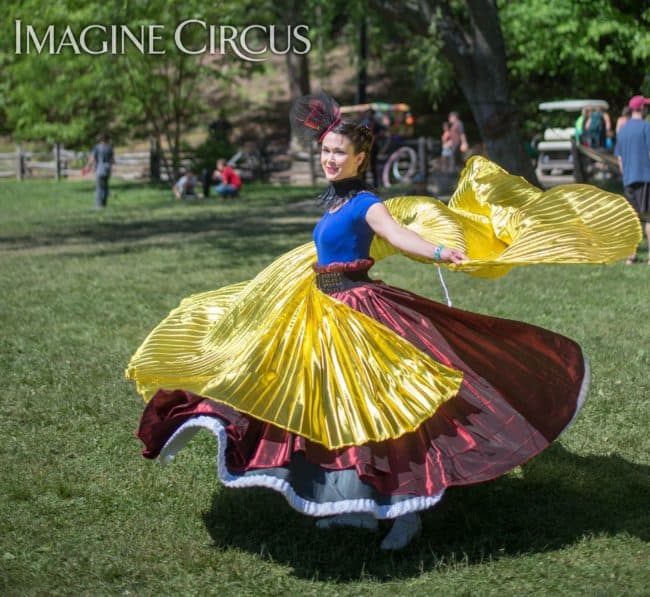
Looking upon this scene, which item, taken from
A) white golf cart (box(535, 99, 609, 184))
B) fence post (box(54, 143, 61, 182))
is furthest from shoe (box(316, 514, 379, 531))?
fence post (box(54, 143, 61, 182))

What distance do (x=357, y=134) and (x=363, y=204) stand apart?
0.33 m

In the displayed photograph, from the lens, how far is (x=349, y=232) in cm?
498

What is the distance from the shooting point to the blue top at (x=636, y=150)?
12.5m

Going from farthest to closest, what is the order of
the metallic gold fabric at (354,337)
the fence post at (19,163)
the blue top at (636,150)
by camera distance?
the fence post at (19,163) < the blue top at (636,150) < the metallic gold fabric at (354,337)

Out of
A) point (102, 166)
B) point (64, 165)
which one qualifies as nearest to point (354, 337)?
point (102, 166)

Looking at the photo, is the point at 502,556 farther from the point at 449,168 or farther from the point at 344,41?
the point at 344,41

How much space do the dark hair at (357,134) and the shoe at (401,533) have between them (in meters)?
1.59

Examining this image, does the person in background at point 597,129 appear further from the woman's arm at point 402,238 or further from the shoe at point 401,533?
the shoe at point 401,533

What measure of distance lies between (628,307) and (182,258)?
659cm

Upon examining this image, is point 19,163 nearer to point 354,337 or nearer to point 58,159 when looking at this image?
point 58,159

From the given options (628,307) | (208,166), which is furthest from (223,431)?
(208,166)

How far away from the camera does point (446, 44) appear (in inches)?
716

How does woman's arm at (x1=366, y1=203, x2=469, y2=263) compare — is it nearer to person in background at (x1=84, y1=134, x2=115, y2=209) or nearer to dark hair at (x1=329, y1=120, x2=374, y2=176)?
dark hair at (x1=329, y1=120, x2=374, y2=176)

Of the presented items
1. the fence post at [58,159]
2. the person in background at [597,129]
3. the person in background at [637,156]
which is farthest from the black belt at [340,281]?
the fence post at [58,159]
